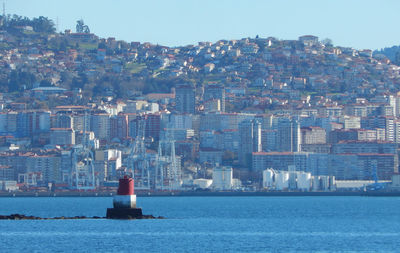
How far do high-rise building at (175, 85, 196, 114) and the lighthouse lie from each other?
10744 centimetres

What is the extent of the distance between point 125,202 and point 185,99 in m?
110

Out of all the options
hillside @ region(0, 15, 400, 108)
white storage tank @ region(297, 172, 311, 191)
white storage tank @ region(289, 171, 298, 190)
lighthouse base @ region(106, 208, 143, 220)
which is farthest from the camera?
hillside @ region(0, 15, 400, 108)

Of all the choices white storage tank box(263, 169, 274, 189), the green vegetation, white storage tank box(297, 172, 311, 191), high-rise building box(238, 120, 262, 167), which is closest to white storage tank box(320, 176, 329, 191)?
white storage tank box(297, 172, 311, 191)

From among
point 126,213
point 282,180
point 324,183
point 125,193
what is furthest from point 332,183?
point 125,193

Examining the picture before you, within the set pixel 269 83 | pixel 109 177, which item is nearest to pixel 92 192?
pixel 109 177

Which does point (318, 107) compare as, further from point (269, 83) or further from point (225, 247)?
point (225, 247)

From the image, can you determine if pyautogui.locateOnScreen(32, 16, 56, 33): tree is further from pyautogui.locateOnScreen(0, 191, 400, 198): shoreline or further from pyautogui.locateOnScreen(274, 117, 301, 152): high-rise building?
pyautogui.locateOnScreen(0, 191, 400, 198): shoreline

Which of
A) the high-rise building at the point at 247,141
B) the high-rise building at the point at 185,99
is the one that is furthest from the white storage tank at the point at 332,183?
the high-rise building at the point at 185,99

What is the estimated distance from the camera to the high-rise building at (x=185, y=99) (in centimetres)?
15469

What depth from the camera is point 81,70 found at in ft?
589

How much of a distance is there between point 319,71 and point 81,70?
33630mm

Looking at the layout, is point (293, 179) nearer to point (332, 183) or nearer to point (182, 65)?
point (332, 183)

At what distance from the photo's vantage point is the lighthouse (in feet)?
147

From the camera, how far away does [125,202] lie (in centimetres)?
4550
